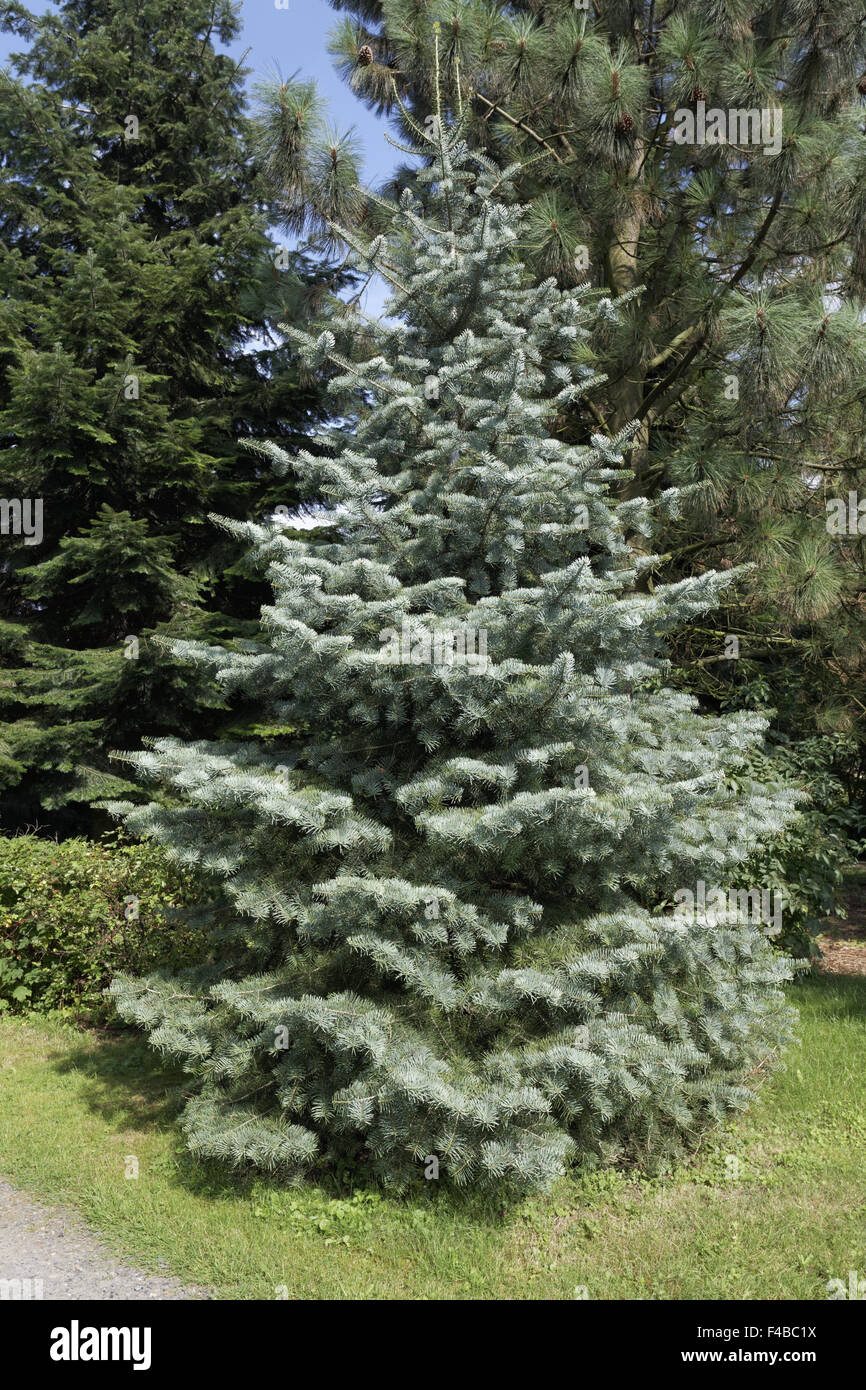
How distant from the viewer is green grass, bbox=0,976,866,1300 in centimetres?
297

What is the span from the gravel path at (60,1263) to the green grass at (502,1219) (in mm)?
84

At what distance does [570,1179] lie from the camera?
359cm

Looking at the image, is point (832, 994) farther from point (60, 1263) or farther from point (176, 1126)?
point (60, 1263)

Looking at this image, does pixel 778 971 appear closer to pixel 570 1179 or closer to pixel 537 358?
pixel 570 1179

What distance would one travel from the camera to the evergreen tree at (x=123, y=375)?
687cm

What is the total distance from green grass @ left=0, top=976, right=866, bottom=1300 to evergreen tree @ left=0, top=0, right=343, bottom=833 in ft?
10.3

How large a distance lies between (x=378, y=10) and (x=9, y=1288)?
917 cm

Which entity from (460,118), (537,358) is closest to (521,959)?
(537,358)

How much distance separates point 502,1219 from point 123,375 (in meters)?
6.58

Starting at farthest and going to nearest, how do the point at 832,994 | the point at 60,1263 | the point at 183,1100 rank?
the point at 832,994 → the point at 183,1100 → the point at 60,1263

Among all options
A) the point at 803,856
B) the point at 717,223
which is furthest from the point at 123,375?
the point at 803,856

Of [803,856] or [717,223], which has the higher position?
[717,223]

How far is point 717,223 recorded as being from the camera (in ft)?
19.7

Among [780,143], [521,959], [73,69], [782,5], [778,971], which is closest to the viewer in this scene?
[521,959]
